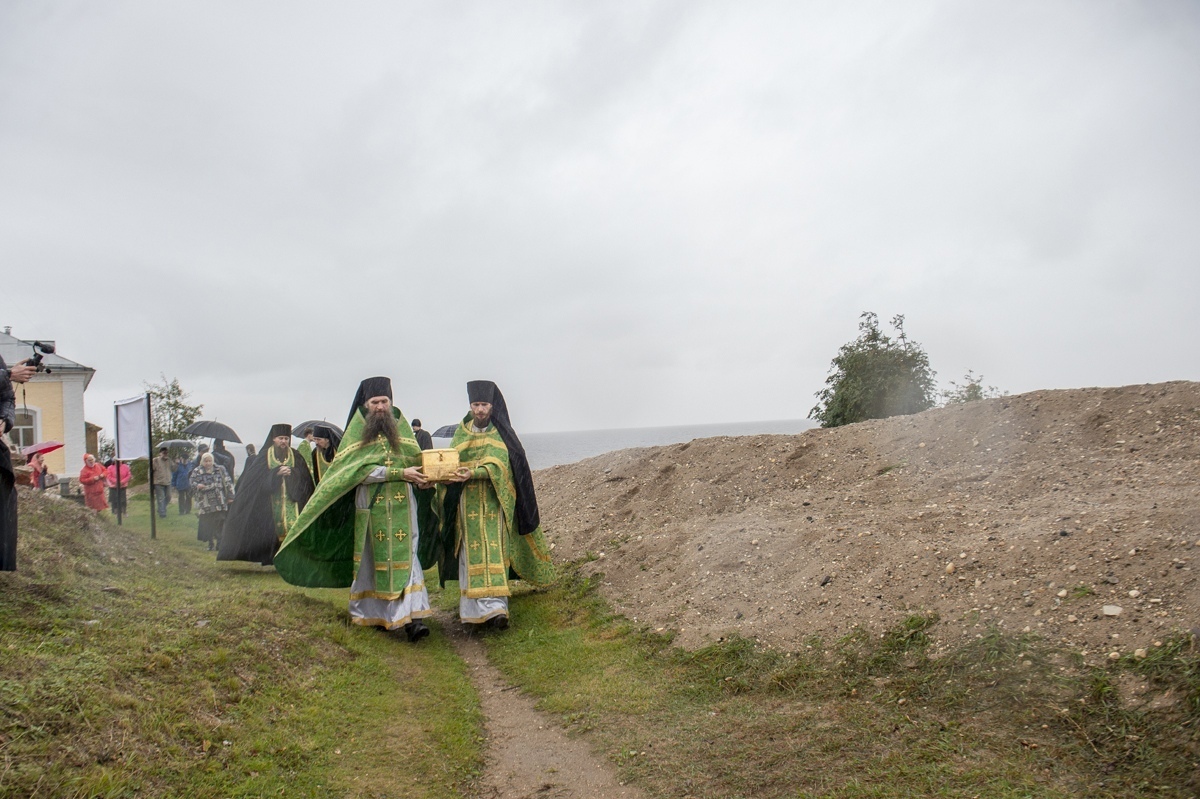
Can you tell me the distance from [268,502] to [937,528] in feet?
36.5

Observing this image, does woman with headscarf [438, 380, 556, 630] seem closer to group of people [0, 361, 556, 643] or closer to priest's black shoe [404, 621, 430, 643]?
group of people [0, 361, 556, 643]

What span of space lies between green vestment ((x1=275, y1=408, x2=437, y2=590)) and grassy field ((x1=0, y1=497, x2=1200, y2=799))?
1100mm

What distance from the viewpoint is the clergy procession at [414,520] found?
9.59 metres

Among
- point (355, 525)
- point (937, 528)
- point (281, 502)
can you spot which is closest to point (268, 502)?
point (281, 502)

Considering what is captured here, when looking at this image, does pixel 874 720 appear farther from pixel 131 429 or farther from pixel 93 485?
pixel 93 485

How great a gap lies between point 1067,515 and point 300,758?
6343 millimetres

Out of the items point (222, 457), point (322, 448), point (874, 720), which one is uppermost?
point (222, 457)

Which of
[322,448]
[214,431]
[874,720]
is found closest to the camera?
[874,720]

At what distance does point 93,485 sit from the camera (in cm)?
1975

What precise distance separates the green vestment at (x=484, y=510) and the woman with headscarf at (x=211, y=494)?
7.98 m

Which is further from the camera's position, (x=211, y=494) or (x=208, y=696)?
(x=211, y=494)

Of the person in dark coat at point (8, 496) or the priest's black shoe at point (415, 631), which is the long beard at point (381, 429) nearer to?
the priest's black shoe at point (415, 631)

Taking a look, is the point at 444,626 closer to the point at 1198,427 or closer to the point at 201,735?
the point at 201,735

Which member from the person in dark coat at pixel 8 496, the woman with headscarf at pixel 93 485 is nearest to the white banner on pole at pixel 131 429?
the woman with headscarf at pixel 93 485
